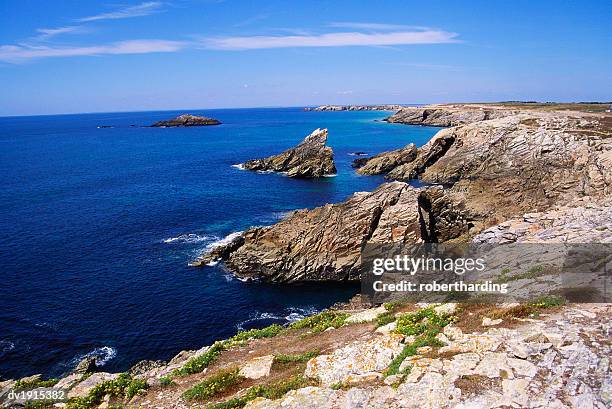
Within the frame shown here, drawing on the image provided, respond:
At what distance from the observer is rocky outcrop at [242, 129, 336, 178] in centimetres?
10531

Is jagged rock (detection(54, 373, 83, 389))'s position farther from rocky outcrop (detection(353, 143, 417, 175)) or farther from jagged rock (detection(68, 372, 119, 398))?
rocky outcrop (detection(353, 143, 417, 175))

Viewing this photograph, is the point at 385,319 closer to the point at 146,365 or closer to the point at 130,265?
the point at 146,365

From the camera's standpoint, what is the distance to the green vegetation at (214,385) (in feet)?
56.9

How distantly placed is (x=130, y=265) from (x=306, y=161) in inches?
2499

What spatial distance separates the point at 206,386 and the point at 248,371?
192cm

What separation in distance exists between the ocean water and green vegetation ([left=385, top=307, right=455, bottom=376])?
2116 centimetres

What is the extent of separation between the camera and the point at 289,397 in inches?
599

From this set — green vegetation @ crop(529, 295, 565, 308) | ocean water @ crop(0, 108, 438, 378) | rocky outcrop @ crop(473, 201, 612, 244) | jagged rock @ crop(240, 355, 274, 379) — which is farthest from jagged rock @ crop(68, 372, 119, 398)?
rocky outcrop @ crop(473, 201, 612, 244)

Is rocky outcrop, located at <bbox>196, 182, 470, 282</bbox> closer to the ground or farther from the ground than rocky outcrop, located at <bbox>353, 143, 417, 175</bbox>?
closer to the ground

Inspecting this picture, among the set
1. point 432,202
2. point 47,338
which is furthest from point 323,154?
point 47,338

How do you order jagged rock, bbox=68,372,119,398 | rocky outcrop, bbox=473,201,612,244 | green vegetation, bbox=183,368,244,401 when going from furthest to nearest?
rocky outcrop, bbox=473,201,612,244 < jagged rock, bbox=68,372,119,398 < green vegetation, bbox=183,368,244,401

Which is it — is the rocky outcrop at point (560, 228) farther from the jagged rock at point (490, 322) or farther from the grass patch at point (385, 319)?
the grass patch at point (385, 319)

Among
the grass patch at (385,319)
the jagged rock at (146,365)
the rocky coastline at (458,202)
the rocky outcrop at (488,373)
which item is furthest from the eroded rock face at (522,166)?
the jagged rock at (146,365)

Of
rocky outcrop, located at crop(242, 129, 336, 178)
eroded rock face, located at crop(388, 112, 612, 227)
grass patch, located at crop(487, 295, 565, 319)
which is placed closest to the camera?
grass patch, located at crop(487, 295, 565, 319)
